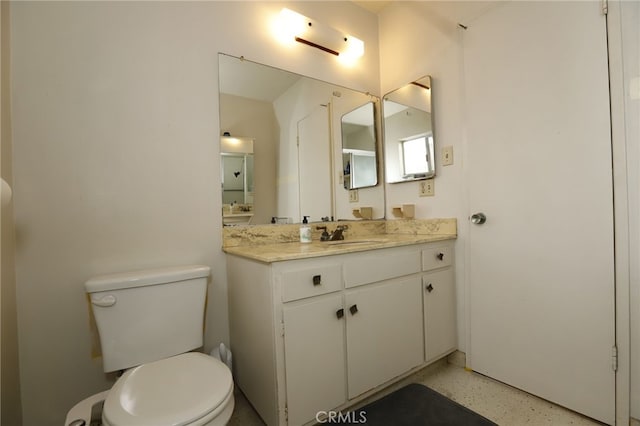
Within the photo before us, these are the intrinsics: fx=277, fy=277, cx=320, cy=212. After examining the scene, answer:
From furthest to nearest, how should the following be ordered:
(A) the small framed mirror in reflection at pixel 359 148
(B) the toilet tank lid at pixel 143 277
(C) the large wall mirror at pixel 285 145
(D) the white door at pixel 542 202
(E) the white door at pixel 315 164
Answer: (A) the small framed mirror in reflection at pixel 359 148
(E) the white door at pixel 315 164
(C) the large wall mirror at pixel 285 145
(D) the white door at pixel 542 202
(B) the toilet tank lid at pixel 143 277

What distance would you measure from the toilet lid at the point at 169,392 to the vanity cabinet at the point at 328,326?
256mm

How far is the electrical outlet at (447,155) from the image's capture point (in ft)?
6.07

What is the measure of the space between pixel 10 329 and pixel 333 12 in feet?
8.39

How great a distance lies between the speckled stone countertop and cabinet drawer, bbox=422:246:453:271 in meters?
0.07

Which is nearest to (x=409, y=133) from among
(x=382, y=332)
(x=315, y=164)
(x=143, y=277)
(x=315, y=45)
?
(x=315, y=164)

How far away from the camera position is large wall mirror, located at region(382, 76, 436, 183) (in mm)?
1955

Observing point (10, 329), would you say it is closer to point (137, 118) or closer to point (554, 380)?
point (137, 118)

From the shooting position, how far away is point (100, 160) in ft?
4.28

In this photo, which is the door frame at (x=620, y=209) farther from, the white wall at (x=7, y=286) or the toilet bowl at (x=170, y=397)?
the white wall at (x=7, y=286)

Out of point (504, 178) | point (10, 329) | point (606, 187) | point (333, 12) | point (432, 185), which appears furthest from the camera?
point (333, 12)

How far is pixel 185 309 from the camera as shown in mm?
1283

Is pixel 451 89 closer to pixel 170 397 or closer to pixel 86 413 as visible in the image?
pixel 170 397

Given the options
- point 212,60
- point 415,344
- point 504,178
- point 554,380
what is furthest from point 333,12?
point 554,380

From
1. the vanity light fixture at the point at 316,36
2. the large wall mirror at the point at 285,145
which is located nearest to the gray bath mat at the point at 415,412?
the large wall mirror at the point at 285,145
